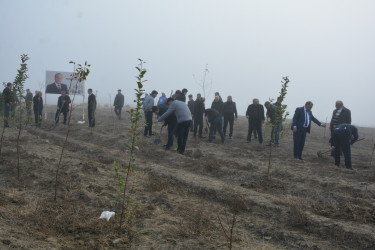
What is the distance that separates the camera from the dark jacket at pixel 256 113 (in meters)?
12.2

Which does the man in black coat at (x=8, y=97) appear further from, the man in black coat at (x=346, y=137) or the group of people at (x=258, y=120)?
the man in black coat at (x=346, y=137)

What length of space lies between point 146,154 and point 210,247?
633 cm

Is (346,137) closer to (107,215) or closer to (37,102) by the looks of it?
(107,215)

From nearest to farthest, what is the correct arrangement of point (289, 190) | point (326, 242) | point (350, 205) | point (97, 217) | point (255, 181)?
point (326, 242), point (97, 217), point (350, 205), point (289, 190), point (255, 181)

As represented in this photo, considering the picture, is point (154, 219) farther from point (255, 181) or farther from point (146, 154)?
point (146, 154)

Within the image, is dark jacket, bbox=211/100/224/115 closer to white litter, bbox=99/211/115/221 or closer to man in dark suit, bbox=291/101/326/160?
man in dark suit, bbox=291/101/326/160

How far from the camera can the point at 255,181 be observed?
23.4 ft

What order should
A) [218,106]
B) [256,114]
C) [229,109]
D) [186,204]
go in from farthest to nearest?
1. [218,106]
2. [229,109]
3. [256,114]
4. [186,204]

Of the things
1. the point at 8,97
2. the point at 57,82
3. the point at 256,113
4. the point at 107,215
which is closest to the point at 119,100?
the point at 57,82

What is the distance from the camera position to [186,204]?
5.49 m

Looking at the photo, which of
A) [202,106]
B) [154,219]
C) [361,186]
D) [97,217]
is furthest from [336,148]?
[97,217]

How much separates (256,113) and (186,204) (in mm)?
7483

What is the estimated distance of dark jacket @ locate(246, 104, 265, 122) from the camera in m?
12.2

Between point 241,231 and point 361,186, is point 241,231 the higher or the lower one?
the lower one
